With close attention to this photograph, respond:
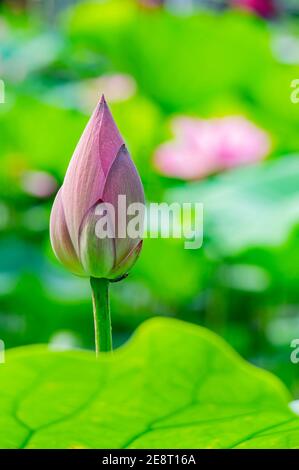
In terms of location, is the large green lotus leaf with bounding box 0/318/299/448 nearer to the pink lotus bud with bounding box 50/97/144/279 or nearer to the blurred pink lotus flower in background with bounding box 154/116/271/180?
the pink lotus bud with bounding box 50/97/144/279

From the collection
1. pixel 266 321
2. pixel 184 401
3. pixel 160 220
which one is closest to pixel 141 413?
pixel 184 401

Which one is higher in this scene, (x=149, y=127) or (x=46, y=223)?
(x=149, y=127)

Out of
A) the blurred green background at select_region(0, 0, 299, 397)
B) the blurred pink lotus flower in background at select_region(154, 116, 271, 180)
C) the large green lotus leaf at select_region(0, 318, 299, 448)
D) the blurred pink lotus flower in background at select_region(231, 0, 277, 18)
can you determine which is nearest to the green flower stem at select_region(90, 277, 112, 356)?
the large green lotus leaf at select_region(0, 318, 299, 448)

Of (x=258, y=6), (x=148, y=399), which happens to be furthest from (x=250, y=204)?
(x=258, y=6)

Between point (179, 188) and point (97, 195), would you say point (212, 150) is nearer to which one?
point (179, 188)

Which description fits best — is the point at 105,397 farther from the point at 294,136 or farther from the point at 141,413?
the point at 294,136

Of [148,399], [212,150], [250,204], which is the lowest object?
[148,399]
